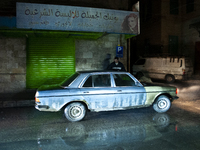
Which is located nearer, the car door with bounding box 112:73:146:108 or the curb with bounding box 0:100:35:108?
the car door with bounding box 112:73:146:108

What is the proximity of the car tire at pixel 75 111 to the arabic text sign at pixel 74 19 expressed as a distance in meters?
4.07

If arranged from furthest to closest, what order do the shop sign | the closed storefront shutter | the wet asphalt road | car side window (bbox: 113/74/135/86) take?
the shop sign → the closed storefront shutter → car side window (bbox: 113/74/135/86) → the wet asphalt road

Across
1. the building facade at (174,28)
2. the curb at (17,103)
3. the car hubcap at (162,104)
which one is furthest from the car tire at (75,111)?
the building facade at (174,28)

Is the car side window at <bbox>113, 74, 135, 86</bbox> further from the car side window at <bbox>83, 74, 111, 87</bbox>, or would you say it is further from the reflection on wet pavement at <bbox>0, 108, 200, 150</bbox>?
the reflection on wet pavement at <bbox>0, 108, 200, 150</bbox>

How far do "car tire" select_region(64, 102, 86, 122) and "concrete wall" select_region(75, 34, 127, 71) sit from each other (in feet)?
16.1

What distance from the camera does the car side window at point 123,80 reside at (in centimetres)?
531

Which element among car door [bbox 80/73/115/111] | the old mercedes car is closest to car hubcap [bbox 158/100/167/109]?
the old mercedes car

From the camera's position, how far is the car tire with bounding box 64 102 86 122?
4.88m

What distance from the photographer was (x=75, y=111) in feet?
16.2

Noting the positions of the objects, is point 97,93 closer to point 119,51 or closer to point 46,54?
point 119,51

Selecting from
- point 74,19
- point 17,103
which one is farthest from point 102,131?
point 74,19

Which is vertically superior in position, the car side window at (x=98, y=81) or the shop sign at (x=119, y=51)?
the shop sign at (x=119, y=51)

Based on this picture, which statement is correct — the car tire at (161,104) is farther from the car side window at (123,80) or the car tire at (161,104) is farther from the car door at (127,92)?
the car side window at (123,80)

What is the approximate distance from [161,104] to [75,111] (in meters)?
2.78
